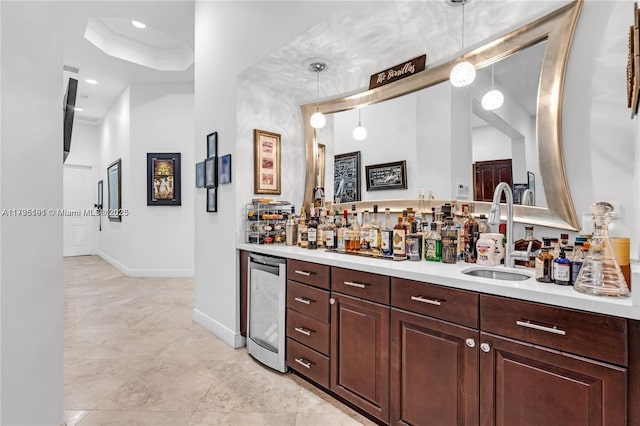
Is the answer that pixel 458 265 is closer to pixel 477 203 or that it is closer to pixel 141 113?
pixel 477 203

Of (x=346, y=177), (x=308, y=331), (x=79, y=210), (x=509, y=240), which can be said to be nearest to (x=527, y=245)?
(x=509, y=240)

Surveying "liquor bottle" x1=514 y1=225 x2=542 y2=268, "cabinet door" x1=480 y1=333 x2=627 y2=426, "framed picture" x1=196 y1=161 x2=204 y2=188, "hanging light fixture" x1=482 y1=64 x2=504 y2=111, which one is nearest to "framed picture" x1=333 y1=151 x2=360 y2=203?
"hanging light fixture" x1=482 y1=64 x2=504 y2=111

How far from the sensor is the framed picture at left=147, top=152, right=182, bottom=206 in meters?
5.85

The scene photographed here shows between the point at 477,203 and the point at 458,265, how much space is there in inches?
17.4

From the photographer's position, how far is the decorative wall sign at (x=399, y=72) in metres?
2.19

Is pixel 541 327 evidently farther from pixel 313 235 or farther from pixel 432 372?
pixel 313 235

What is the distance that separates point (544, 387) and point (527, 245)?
28.9 inches

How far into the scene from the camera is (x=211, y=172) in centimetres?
314

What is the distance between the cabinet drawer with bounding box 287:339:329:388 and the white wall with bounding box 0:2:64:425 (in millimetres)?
1218

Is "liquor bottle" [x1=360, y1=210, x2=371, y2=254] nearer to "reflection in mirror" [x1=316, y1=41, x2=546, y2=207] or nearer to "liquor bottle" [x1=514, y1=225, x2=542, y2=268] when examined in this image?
"reflection in mirror" [x1=316, y1=41, x2=546, y2=207]

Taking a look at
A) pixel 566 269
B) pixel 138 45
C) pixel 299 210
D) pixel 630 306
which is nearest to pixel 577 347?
pixel 630 306

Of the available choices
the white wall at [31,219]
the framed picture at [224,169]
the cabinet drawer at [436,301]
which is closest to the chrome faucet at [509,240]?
the cabinet drawer at [436,301]

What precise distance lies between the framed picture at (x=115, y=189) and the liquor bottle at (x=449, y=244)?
6316 mm

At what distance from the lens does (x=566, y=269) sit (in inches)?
49.4
